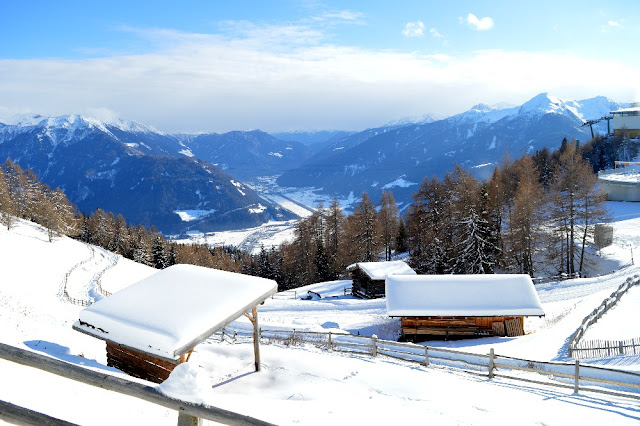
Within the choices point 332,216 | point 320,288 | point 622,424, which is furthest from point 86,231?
point 622,424

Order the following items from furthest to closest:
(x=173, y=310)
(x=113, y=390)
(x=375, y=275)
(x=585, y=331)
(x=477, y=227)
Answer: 1. (x=477, y=227)
2. (x=375, y=275)
3. (x=585, y=331)
4. (x=173, y=310)
5. (x=113, y=390)

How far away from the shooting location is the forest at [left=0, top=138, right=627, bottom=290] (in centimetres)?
4309

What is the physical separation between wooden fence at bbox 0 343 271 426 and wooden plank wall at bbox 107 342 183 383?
9.24 m

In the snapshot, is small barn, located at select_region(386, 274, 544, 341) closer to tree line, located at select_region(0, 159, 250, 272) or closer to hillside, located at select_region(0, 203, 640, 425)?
hillside, located at select_region(0, 203, 640, 425)

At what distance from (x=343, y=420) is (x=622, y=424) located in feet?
24.1

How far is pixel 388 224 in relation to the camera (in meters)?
58.9

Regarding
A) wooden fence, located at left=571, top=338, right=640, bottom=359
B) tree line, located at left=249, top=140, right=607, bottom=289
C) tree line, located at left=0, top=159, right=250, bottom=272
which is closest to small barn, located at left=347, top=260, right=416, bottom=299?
tree line, located at left=249, top=140, right=607, bottom=289

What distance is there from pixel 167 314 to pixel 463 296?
2040cm

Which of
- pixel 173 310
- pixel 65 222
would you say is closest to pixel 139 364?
pixel 173 310

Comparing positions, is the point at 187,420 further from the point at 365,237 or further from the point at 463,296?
the point at 365,237

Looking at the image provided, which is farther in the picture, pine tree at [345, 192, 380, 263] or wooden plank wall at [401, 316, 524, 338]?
pine tree at [345, 192, 380, 263]

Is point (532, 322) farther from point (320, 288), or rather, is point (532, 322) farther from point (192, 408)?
point (192, 408)

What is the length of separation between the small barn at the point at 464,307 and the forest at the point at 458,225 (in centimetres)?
1555

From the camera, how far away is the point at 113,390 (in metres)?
3.72
